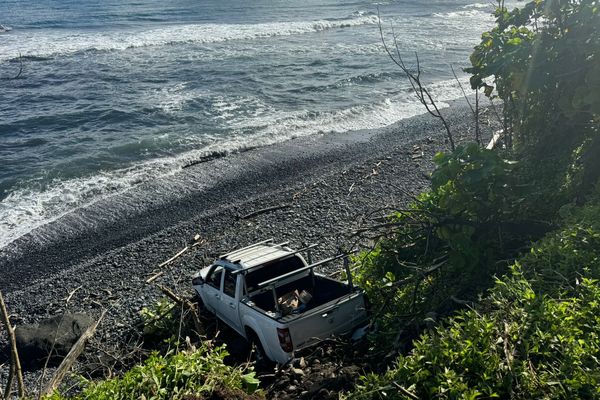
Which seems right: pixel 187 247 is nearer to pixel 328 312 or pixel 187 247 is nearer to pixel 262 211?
pixel 262 211

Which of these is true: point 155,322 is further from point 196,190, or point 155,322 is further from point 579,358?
point 196,190

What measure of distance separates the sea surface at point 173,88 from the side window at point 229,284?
14.4 ft

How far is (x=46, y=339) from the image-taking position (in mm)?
10328

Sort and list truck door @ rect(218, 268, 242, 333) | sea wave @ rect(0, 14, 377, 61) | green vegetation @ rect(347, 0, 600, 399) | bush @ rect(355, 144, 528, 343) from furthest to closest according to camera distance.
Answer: sea wave @ rect(0, 14, 377, 61)
truck door @ rect(218, 268, 242, 333)
bush @ rect(355, 144, 528, 343)
green vegetation @ rect(347, 0, 600, 399)

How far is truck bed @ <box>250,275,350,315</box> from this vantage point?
28.8 ft

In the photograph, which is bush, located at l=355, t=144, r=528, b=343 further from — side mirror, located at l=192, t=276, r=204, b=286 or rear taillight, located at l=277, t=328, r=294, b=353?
side mirror, located at l=192, t=276, r=204, b=286

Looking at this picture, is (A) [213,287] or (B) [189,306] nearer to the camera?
(B) [189,306]

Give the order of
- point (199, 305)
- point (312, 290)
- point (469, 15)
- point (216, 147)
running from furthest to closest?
point (469, 15) → point (216, 147) → point (199, 305) → point (312, 290)

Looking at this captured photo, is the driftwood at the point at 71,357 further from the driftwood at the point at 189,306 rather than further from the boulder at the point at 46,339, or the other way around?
the driftwood at the point at 189,306

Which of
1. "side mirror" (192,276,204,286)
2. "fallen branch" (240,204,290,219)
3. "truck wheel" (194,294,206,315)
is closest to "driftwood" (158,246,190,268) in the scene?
"fallen branch" (240,204,290,219)

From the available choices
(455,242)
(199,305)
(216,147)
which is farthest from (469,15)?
(455,242)

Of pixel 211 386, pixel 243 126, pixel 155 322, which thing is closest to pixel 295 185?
pixel 243 126

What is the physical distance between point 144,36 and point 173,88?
18.4 meters

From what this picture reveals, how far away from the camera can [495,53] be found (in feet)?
29.6
